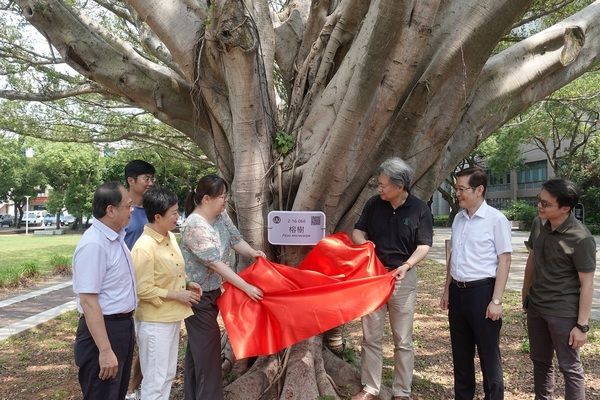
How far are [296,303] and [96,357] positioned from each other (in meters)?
1.27

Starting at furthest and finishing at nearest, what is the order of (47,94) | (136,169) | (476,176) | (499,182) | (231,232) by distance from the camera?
(499,182) → (47,94) → (136,169) → (231,232) → (476,176)

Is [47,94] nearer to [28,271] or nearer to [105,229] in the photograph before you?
[28,271]

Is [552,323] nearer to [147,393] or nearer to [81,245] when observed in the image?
[147,393]

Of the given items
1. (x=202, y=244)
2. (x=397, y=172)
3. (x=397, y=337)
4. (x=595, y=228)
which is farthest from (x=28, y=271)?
(x=595, y=228)

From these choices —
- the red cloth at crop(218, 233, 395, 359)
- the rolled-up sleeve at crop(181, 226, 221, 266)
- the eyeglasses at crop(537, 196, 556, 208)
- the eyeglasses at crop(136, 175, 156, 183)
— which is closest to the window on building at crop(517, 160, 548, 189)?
the eyeglasses at crop(537, 196, 556, 208)

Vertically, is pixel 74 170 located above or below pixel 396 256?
above

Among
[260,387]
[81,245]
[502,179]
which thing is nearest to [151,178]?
[81,245]

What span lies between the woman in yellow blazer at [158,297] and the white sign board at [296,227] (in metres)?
0.88

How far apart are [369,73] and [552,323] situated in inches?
79.9

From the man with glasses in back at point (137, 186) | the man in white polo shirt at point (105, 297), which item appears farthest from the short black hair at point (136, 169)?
the man in white polo shirt at point (105, 297)

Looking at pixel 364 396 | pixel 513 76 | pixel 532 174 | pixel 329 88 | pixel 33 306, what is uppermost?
pixel 532 174

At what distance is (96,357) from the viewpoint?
9.10 feet

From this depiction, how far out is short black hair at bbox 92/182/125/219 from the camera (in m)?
2.77

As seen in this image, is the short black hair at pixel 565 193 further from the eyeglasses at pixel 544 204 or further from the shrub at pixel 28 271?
the shrub at pixel 28 271
